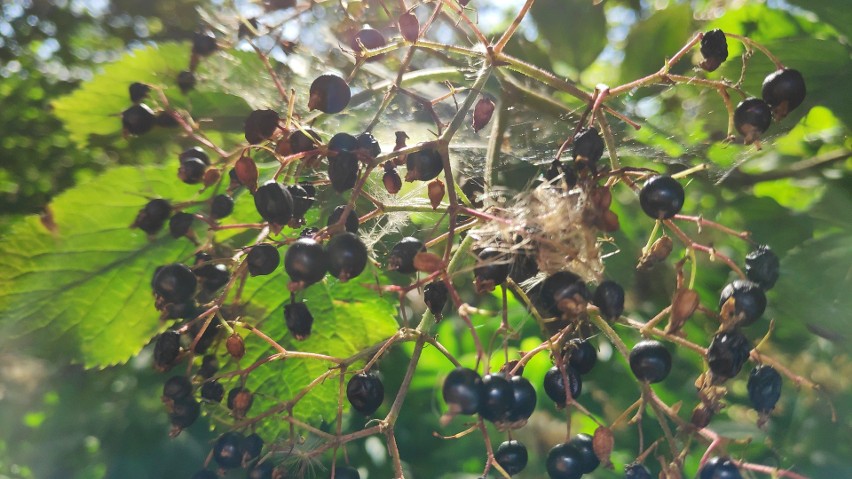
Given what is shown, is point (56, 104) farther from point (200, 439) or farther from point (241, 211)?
point (200, 439)

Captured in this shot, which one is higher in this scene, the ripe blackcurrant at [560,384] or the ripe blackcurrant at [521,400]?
the ripe blackcurrant at [521,400]

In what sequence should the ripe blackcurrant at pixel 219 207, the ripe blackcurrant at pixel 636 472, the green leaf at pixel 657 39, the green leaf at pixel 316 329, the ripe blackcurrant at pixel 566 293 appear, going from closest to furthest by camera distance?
the ripe blackcurrant at pixel 566 293
the ripe blackcurrant at pixel 636 472
the ripe blackcurrant at pixel 219 207
the green leaf at pixel 316 329
the green leaf at pixel 657 39

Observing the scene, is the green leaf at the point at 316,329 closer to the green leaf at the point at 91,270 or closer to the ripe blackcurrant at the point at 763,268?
the green leaf at the point at 91,270

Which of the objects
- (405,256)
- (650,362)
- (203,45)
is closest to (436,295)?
(405,256)

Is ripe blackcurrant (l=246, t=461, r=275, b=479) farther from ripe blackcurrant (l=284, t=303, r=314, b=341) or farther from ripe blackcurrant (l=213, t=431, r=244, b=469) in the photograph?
ripe blackcurrant (l=284, t=303, r=314, b=341)

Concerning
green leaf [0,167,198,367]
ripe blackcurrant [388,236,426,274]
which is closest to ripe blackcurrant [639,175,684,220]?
ripe blackcurrant [388,236,426,274]

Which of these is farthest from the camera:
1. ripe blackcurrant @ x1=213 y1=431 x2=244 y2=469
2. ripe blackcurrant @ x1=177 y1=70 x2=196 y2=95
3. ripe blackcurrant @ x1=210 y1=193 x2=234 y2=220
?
ripe blackcurrant @ x1=177 y1=70 x2=196 y2=95

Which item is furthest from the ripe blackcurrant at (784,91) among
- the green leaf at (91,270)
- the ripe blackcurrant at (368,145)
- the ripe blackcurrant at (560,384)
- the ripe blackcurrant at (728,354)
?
the green leaf at (91,270)
